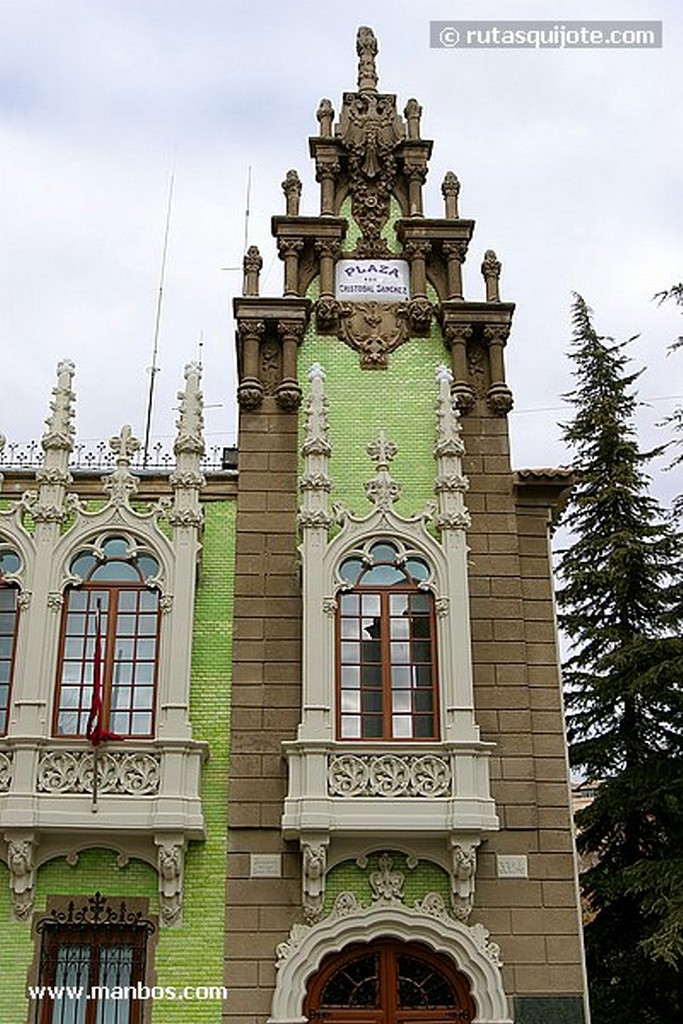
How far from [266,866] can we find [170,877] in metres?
1.47

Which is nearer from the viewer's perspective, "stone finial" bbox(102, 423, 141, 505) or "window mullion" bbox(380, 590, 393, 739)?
"window mullion" bbox(380, 590, 393, 739)

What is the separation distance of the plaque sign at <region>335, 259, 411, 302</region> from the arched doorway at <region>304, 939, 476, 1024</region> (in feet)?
38.3

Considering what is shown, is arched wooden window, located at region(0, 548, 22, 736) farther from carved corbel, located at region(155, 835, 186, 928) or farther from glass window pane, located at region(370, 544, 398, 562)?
glass window pane, located at region(370, 544, 398, 562)

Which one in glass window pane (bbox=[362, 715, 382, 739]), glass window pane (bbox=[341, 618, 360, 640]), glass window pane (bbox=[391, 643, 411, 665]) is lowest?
glass window pane (bbox=[362, 715, 382, 739])

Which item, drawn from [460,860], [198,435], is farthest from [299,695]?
[198,435]

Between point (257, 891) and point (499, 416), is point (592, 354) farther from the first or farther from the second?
point (257, 891)

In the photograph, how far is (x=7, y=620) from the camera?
19.0m

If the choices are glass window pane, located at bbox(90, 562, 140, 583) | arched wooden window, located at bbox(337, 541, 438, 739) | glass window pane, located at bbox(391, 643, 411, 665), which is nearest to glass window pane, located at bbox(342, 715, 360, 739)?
arched wooden window, located at bbox(337, 541, 438, 739)

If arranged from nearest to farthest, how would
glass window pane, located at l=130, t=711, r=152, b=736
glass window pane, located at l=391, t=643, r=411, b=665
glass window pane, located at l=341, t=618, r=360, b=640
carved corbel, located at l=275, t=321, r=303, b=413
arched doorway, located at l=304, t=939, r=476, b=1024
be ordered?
arched doorway, located at l=304, t=939, r=476, b=1024, glass window pane, located at l=130, t=711, r=152, b=736, glass window pane, located at l=391, t=643, r=411, b=665, glass window pane, located at l=341, t=618, r=360, b=640, carved corbel, located at l=275, t=321, r=303, b=413

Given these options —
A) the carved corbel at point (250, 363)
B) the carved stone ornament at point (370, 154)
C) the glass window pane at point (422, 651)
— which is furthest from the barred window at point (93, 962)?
the carved stone ornament at point (370, 154)

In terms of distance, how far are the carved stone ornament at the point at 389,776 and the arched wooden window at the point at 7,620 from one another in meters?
5.44

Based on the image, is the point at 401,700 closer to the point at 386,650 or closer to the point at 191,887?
the point at 386,650

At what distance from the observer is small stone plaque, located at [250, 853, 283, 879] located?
17591mm

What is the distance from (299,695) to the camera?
1873 cm
